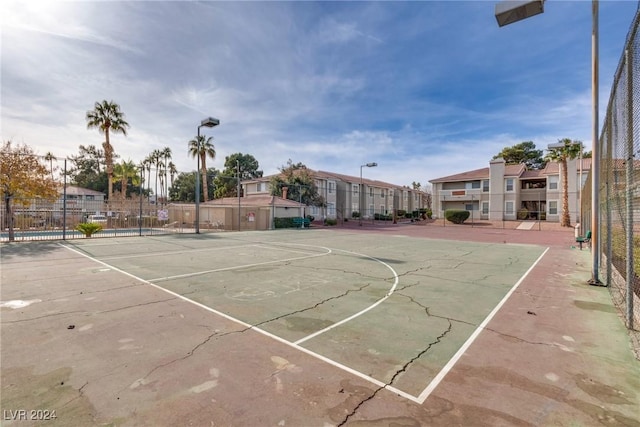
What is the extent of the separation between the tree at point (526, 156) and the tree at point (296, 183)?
43493mm

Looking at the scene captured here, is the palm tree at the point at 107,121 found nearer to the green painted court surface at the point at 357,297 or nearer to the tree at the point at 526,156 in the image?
the green painted court surface at the point at 357,297

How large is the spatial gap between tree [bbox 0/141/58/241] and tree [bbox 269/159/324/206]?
2486 cm

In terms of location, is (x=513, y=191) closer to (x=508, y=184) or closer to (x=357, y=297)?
(x=508, y=184)

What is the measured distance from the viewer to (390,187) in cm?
6050

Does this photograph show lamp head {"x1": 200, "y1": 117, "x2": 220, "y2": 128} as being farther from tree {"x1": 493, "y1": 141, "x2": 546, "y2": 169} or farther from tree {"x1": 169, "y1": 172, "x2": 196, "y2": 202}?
tree {"x1": 493, "y1": 141, "x2": 546, "y2": 169}

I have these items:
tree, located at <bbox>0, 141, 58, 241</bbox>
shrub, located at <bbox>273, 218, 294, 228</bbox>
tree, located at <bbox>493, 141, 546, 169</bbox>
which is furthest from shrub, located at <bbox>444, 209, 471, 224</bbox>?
tree, located at <bbox>0, 141, 58, 241</bbox>

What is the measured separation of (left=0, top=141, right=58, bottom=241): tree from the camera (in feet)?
50.5

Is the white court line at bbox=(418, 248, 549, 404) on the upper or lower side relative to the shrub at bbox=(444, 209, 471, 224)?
lower

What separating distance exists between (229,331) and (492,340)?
13.2 feet

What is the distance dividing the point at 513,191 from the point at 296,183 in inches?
1216

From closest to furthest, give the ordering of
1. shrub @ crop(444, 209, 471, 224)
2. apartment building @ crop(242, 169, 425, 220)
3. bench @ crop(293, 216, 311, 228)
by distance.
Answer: bench @ crop(293, 216, 311, 228), shrub @ crop(444, 209, 471, 224), apartment building @ crop(242, 169, 425, 220)

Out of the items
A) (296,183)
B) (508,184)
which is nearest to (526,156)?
(508,184)

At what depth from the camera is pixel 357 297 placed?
6.61m

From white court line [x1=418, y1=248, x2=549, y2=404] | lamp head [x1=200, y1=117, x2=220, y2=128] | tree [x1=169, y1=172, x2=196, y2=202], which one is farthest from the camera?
tree [x1=169, y1=172, x2=196, y2=202]
